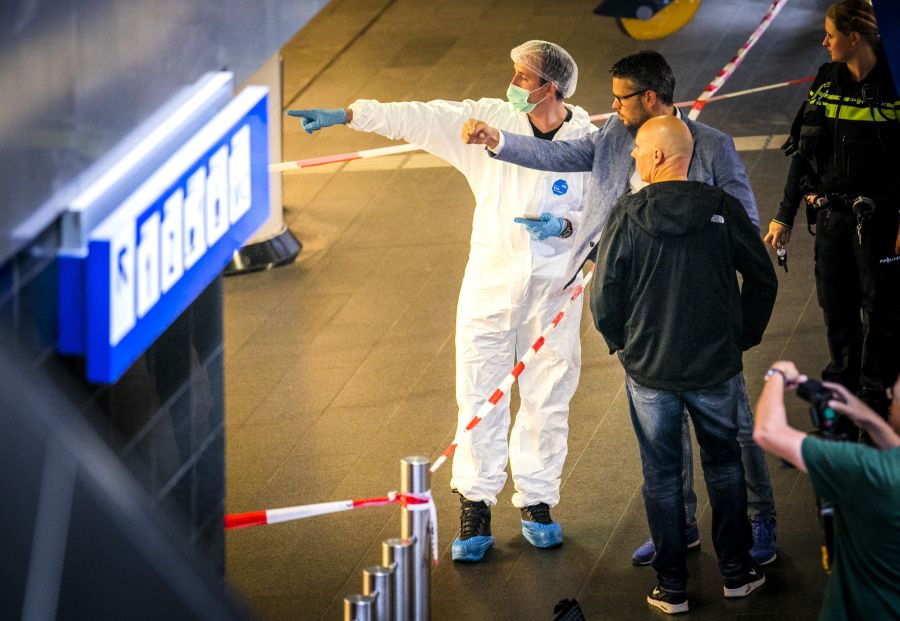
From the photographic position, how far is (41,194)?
9.32 feet

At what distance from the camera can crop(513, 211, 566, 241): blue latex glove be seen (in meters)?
5.45

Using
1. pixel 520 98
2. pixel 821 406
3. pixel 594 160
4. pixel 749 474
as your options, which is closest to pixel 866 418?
pixel 821 406

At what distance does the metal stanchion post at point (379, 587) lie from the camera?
4227 mm

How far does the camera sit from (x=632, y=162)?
527 cm

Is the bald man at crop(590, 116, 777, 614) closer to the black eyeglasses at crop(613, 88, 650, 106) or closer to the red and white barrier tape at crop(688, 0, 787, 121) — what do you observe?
the black eyeglasses at crop(613, 88, 650, 106)

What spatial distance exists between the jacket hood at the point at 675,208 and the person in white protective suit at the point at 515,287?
0.77m

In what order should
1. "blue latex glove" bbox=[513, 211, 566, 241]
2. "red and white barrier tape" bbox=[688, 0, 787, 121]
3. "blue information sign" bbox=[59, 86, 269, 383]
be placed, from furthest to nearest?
"red and white barrier tape" bbox=[688, 0, 787, 121] → "blue latex glove" bbox=[513, 211, 566, 241] → "blue information sign" bbox=[59, 86, 269, 383]

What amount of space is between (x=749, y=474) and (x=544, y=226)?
1.20 m

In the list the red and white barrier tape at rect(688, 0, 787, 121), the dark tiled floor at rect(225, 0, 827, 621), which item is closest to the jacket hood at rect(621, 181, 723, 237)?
the dark tiled floor at rect(225, 0, 827, 621)

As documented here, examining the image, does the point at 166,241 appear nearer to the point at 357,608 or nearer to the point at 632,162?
the point at 357,608

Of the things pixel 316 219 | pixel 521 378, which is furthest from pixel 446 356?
pixel 316 219

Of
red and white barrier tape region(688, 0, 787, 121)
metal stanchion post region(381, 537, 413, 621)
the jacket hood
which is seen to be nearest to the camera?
metal stanchion post region(381, 537, 413, 621)

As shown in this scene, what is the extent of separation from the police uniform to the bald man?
53.1 inches

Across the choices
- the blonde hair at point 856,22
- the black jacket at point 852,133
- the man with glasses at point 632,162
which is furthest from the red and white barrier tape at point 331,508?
the blonde hair at point 856,22
